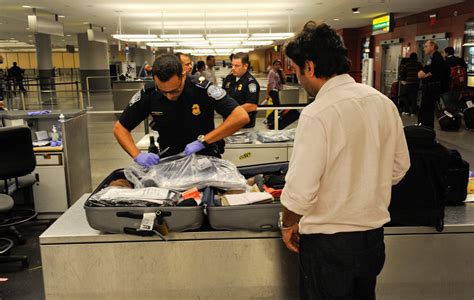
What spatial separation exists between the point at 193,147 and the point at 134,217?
0.69 meters

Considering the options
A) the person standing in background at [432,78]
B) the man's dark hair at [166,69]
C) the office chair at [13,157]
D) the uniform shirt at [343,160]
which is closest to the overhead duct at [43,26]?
the office chair at [13,157]

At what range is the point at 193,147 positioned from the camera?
2.34 m

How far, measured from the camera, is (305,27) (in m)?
1.43

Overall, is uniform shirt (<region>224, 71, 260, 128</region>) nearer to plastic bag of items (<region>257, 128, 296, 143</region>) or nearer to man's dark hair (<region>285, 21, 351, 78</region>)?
plastic bag of items (<region>257, 128, 296, 143</region>)

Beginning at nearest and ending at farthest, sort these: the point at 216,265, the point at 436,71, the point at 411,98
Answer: the point at 216,265, the point at 436,71, the point at 411,98

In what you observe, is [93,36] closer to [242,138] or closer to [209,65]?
[209,65]

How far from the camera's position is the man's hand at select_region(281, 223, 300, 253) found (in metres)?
1.56

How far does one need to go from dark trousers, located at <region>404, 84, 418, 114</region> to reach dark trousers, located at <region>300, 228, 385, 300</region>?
31.6 feet

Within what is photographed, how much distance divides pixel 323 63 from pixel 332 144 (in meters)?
0.26

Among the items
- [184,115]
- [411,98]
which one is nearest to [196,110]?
[184,115]

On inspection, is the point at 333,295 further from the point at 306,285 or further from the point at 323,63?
the point at 323,63

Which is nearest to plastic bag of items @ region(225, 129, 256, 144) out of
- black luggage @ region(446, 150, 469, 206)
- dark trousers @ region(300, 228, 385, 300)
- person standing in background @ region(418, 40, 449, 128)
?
black luggage @ region(446, 150, 469, 206)

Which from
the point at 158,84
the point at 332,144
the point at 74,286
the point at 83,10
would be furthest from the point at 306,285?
the point at 83,10

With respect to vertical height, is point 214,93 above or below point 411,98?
above
